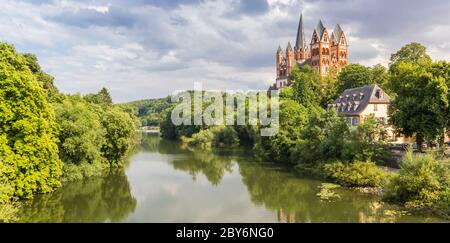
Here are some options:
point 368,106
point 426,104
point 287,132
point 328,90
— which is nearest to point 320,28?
point 328,90

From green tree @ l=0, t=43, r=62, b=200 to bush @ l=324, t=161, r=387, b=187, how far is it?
66.9ft

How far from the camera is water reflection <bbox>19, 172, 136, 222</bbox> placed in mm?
22641

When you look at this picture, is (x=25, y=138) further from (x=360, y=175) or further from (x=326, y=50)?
(x=326, y=50)

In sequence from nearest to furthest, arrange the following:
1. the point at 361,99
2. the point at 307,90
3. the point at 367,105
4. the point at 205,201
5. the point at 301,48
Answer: the point at 205,201
the point at 367,105
the point at 361,99
the point at 307,90
the point at 301,48

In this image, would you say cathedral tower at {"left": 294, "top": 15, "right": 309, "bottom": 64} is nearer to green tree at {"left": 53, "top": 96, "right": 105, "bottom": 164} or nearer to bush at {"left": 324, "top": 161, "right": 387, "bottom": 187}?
bush at {"left": 324, "top": 161, "right": 387, "bottom": 187}

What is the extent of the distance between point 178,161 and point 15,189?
2780 centimetres

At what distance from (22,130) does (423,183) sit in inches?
901

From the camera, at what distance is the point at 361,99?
161 ft

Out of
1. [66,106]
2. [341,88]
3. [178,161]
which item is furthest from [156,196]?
[341,88]

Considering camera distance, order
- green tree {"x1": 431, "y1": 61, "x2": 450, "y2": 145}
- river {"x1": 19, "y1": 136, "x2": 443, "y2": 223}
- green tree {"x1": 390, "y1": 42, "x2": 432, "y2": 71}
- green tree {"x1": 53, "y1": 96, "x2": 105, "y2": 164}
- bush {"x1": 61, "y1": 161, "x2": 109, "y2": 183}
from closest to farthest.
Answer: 1. river {"x1": 19, "y1": 136, "x2": 443, "y2": 223}
2. green tree {"x1": 431, "y1": 61, "x2": 450, "y2": 145}
3. green tree {"x1": 53, "y1": 96, "x2": 105, "y2": 164}
4. bush {"x1": 61, "y1": 161, "x2": 109, "y2": 183}
5. green tree {"x1": 390, "y1": 42, "x2": 432, "y2": 71}

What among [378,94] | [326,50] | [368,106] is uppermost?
[326,50]

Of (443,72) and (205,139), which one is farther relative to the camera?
(205,139)

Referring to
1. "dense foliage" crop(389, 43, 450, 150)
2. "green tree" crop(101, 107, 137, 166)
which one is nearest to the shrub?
"green tree" crop(101, 107, 137, 166)

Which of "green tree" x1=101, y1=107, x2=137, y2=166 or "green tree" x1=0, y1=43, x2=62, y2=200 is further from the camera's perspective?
"green tree" x1=101, y1=107, x2=137, y2=166
